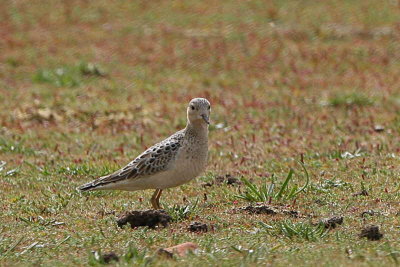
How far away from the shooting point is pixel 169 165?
10.0m

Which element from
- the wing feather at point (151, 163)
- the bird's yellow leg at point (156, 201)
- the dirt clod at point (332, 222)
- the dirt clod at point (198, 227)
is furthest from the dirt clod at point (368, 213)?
the bird's yellow leg at point (156, 201)

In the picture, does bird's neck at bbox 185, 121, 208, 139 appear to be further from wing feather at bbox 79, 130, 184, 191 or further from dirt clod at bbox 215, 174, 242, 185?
dirt clod at bbox 215, 174, 242, 185

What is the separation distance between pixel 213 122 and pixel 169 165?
22.0ft

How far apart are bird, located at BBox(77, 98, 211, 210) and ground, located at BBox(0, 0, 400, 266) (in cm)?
32

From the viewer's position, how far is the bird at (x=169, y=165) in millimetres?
10055

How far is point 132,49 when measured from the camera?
22.5 m

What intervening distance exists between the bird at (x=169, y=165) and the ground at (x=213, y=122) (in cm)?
32

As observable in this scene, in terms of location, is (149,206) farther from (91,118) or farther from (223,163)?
(91,118)

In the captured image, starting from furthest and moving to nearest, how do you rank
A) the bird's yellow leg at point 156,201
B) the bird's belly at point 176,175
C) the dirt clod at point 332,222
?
the bird's yellow leg at point 156,201, the bird's belly at point 176,175, the dirt clod at point 332,222

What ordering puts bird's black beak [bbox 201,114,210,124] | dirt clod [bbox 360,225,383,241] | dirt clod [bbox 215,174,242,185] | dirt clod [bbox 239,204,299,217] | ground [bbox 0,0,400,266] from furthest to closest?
dirt clod [bbox 215,174,242,185]
bird's black beak [bbox 201,114,210,124]
dirt clod [bbox 239,204,299,217]
ground [bbox 0,0,400,266]
dirt clod [bbox 360,225,383,241]

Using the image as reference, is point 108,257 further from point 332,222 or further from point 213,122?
point 213,122

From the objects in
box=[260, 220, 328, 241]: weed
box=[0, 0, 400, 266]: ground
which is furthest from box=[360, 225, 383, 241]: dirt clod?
box=[260, 220, 328, 241]: weed

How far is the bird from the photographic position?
33.0 feet

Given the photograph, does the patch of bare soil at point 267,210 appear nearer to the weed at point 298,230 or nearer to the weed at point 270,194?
the weed at point 270,194
